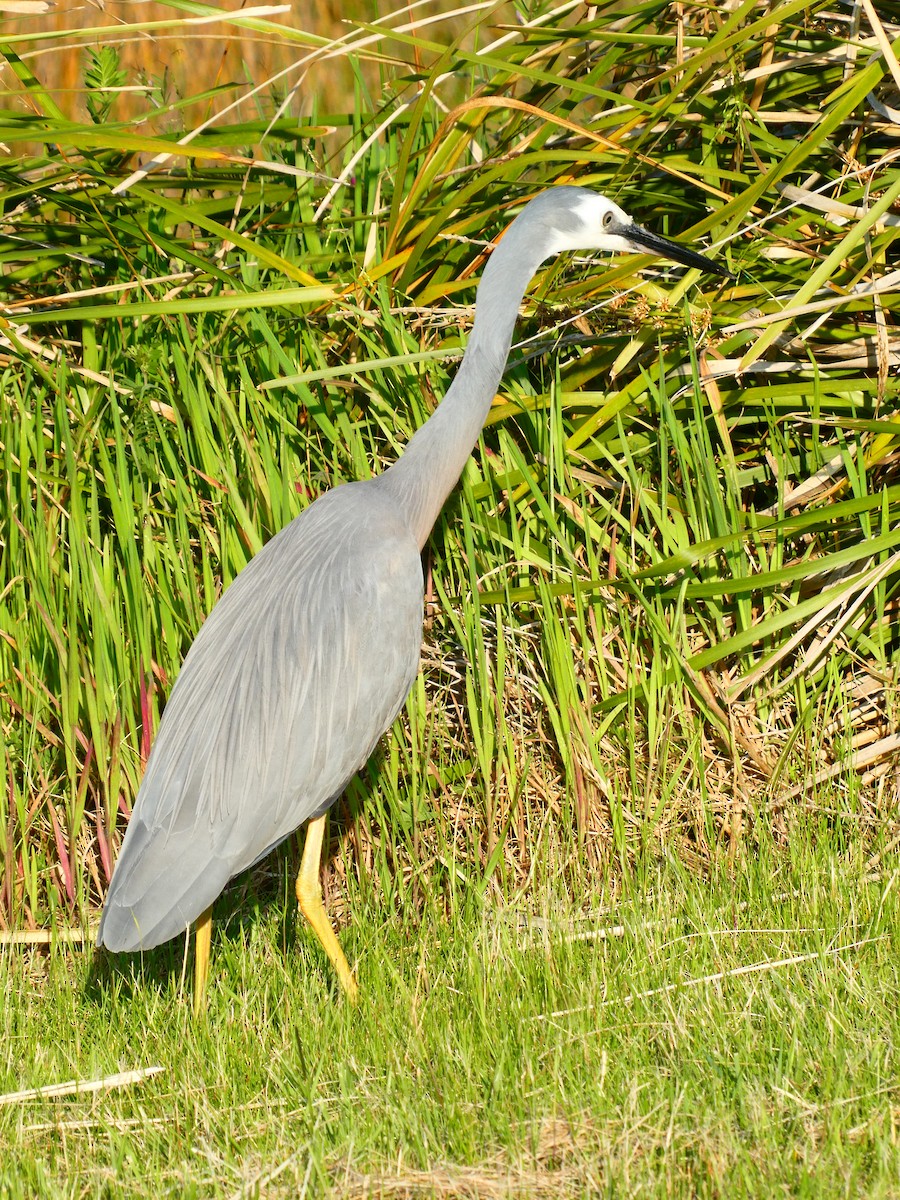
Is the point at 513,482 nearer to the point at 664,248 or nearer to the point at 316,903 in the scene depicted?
the point at 664,248

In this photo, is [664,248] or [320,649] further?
[664,248]

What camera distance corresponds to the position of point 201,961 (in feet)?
10.3

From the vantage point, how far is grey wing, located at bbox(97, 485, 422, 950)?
122 inches

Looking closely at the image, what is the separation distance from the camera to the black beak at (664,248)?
332 centimetres

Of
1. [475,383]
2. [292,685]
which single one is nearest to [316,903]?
[292,685]

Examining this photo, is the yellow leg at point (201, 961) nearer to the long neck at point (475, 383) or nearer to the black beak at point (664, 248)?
the long neck at point (475, 383)

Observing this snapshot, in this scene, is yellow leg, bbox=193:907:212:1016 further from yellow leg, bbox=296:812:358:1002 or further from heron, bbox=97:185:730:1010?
yellow leg, bbox=296:812:358:1002

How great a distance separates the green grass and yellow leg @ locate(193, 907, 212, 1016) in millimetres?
37

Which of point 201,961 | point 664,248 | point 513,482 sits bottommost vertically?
point 201,961

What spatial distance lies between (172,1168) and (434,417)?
1875 millimetres

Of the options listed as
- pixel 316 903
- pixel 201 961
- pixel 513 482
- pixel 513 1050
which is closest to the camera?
pixel 513 1050

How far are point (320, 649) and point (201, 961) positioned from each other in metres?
0.84

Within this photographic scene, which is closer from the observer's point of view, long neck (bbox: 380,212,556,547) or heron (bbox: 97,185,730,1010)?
heron (bbox: 97,185,730,1010)

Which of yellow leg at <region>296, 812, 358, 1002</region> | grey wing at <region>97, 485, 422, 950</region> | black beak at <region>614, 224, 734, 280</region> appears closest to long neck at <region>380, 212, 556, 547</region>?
grey wing at <region>97, 485, 422, 950</region>
